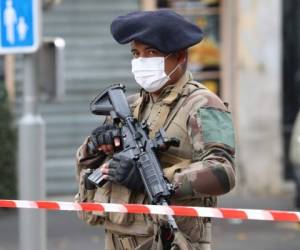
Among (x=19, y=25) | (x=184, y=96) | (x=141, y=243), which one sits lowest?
(x=141, y=243)

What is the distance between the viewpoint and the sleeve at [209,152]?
3.65 meters

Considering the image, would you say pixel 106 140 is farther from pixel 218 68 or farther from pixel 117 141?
pixel 218 68

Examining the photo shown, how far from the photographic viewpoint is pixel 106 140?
384cm

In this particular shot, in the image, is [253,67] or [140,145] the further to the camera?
[253,67]

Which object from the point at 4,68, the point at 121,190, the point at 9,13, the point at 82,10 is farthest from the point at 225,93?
the point at 121,190

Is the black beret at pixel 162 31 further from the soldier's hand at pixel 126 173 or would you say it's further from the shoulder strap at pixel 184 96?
the soldier's hand at pixel 126 173

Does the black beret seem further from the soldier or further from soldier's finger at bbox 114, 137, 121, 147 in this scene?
soldier's finger at bbox 114, 137, 121, 147

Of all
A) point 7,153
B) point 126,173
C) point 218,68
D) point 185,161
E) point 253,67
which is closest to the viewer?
point 126,173

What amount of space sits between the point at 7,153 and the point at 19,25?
155 inches

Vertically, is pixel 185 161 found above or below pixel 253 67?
above

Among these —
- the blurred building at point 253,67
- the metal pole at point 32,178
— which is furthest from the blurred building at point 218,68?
the metal pole at point 32,178

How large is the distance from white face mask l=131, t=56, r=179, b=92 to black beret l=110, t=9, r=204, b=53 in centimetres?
9

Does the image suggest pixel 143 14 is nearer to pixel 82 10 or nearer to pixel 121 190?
pixel 121 190

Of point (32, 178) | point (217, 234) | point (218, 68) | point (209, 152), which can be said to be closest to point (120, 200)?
point (209, 152)
